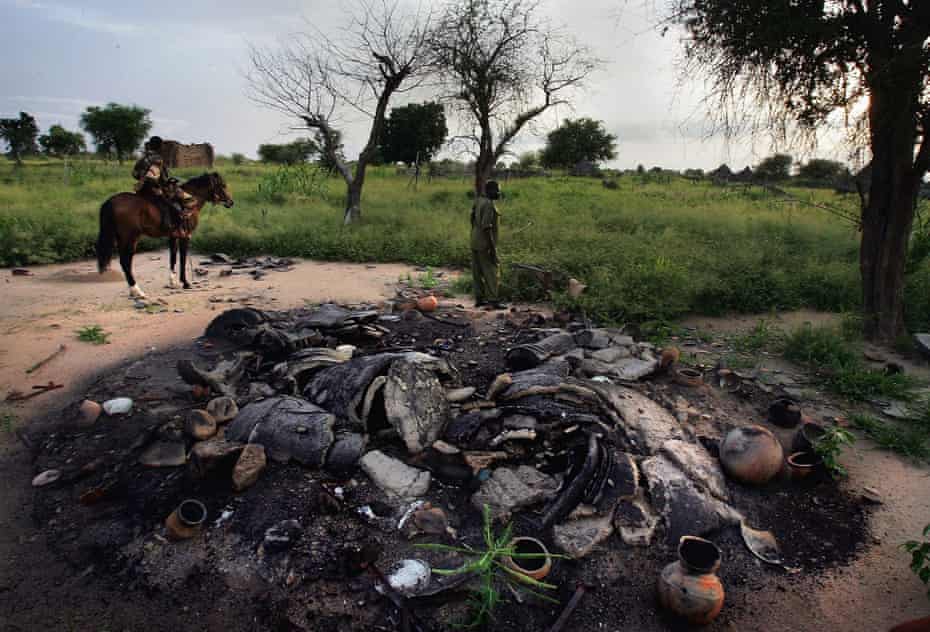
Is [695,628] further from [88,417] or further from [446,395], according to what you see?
[88,417]

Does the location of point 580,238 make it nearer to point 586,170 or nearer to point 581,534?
point 581,534

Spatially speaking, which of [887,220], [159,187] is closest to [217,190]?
[159,187]

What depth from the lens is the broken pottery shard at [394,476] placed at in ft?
10.7

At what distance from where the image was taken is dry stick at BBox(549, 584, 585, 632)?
2404 mm

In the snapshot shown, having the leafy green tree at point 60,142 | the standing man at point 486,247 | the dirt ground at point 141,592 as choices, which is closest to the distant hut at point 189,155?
the leafy green tree at point 60,142

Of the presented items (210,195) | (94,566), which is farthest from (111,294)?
(94,566)

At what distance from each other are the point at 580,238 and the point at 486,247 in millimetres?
4289

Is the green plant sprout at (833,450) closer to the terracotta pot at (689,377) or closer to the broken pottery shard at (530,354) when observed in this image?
the terracotta pot at (689,377)

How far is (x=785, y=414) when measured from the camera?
4.18m

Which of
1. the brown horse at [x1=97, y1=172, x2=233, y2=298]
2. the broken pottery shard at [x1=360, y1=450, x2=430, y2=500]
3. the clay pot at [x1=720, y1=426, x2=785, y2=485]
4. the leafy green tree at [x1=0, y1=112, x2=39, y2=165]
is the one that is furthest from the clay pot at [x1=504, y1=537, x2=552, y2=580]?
the leafy green tree at [x1=0, y1=112, x2=39, y2=165]

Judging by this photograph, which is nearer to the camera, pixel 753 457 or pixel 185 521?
pixel 185 521

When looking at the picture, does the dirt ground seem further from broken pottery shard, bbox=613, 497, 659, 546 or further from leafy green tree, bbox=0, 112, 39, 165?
leafy green tree, bbox=0, 112, 39, 165

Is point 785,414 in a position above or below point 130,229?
below

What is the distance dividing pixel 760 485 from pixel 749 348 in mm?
2753
